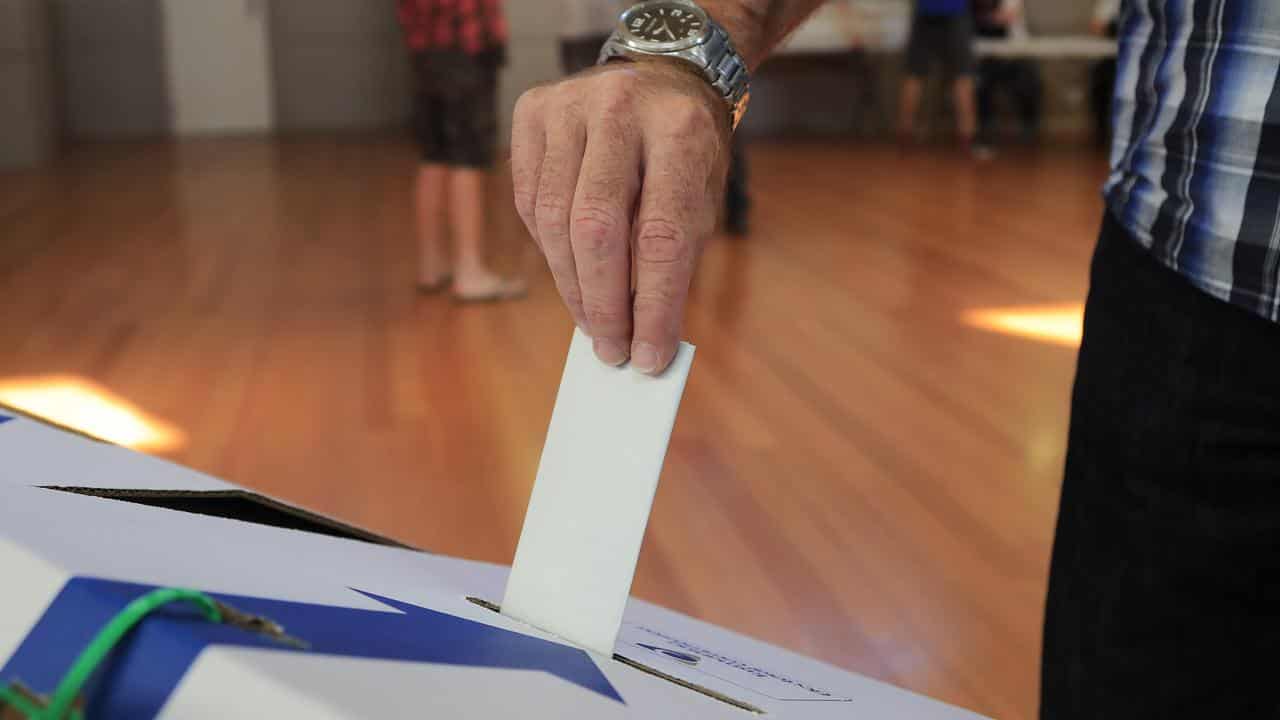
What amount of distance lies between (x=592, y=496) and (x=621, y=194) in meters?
0.12

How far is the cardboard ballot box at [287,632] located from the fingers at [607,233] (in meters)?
0.12

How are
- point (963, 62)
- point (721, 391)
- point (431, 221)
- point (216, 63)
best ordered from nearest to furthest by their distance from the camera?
point (721, 391), point (431, 221), point (963, 62), point (216, 63)

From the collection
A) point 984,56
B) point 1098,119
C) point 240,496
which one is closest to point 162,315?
point 240,496

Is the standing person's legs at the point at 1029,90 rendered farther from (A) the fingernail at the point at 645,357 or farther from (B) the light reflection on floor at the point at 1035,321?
(A) the fingernail at the point at 645,357

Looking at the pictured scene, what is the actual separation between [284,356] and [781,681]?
2.46m

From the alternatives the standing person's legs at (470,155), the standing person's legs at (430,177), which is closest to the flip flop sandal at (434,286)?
the standing person's legs at (430,177)

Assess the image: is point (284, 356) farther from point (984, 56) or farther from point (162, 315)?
point (984, 56)

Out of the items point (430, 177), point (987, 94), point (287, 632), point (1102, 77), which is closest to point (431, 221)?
point (430, 177)

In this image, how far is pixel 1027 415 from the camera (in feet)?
7.86

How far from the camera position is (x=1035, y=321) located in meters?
3.18

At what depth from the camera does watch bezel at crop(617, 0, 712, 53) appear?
0.53 meters

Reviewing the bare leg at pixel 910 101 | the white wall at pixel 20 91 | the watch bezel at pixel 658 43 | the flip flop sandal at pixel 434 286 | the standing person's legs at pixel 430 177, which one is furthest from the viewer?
the bare leg at pixel 910 101

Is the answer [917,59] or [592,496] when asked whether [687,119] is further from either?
[917,59]

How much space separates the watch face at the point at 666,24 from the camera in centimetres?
53
